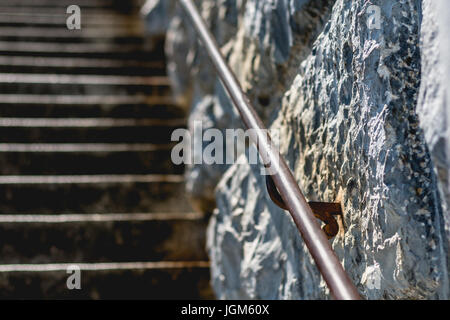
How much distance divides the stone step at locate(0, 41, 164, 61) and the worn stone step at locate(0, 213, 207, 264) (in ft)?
4.71

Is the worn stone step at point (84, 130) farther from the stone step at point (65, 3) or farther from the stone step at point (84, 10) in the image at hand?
the stone step at point (65, 3)

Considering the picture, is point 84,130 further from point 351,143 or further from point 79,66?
point 351,143

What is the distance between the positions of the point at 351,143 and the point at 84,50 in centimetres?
263

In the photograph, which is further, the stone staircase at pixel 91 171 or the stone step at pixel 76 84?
the stone step at pixel 76 84

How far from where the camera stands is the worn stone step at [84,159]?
273 centimetres

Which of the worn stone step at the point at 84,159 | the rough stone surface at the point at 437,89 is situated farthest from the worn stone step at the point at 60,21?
the rough stone surface at the point at 437,89

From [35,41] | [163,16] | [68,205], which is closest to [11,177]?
[68,205]

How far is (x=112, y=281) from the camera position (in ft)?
7.39

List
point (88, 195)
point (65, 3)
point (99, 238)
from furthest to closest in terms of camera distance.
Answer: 1. point (65, 3)
2. point (88, 195)
3. point (99, 238)

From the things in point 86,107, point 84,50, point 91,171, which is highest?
point 84,50

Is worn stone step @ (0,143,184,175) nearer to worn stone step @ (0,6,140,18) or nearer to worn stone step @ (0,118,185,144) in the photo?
worn stone step @ (0,118,185,144)

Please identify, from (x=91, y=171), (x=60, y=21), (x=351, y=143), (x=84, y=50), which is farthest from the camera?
(x=60, y=21)

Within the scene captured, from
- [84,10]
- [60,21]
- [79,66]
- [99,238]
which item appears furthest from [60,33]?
[99,238]

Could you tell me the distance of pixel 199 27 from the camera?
2037 millimetres
